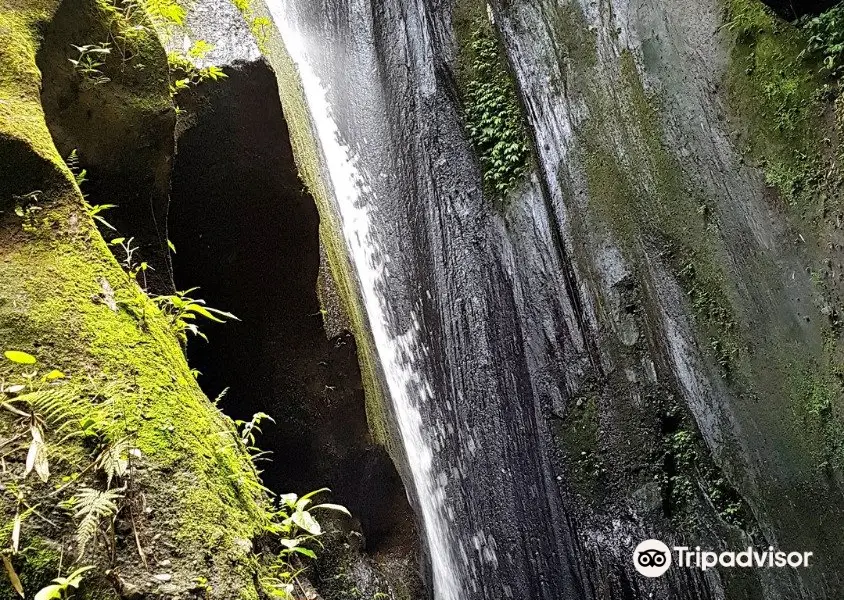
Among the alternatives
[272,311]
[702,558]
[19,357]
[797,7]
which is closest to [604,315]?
[702,558]

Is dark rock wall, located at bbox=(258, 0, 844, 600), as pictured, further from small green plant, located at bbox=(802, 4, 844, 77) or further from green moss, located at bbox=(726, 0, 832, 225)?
small green plant, located at bbox=(802, 4, 844, 77)

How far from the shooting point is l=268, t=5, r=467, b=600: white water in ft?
18.9

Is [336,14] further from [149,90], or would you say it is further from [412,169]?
[149,90]

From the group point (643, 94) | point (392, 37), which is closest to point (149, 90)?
point (643, 94)

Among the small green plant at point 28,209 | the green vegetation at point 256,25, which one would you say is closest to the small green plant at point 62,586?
the small green plant at point 28,209

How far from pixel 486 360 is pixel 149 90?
4.23 meters

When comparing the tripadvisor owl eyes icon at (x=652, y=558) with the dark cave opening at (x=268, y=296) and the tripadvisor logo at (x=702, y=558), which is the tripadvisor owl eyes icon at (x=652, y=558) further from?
the dark cave opening at (x=268, y=296)

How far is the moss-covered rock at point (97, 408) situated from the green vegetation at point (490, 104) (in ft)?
15.6

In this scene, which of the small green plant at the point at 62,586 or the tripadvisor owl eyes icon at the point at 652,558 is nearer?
the small green plant at the point at 62,586

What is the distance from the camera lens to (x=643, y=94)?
210 inches

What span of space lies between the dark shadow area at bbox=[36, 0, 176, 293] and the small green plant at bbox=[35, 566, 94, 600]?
1874mm

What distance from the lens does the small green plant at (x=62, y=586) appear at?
4.82 ft

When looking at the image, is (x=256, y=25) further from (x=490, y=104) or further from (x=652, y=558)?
(x=652, y=558)

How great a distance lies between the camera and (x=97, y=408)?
1.89 metres
